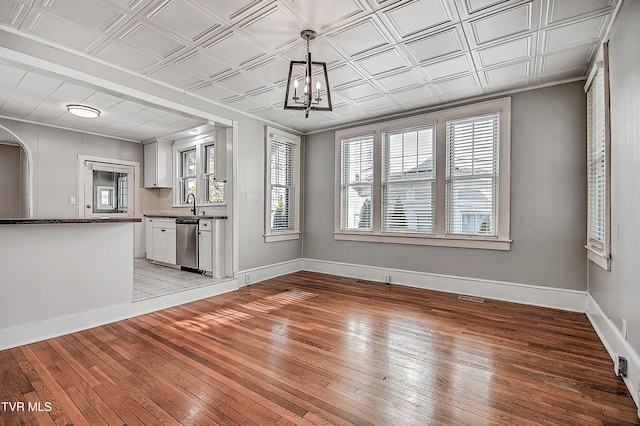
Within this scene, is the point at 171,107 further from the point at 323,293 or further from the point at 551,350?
the point at 551,350

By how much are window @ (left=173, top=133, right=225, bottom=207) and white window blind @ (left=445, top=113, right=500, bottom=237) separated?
12.1 feet

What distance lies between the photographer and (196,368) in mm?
2301

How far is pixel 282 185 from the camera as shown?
5660mm

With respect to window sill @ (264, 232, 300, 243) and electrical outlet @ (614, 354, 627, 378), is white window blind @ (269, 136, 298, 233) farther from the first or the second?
electrical outlet @ (614, 354, 627, 378)

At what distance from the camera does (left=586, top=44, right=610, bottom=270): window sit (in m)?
2.65

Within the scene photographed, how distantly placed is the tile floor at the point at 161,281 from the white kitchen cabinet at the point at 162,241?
201 millimetres

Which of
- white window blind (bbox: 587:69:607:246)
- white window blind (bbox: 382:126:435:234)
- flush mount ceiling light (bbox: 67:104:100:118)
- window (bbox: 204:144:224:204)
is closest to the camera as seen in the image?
white window blind (bbox: 587:69:607:246)

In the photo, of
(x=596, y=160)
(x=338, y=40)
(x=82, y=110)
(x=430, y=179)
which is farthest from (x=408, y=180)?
(x=82, y=110)

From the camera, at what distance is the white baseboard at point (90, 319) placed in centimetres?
267

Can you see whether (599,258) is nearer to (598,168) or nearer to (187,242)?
(598,168)

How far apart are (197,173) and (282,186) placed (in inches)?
71.7

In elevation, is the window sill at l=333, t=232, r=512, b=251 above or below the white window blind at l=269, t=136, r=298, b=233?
below

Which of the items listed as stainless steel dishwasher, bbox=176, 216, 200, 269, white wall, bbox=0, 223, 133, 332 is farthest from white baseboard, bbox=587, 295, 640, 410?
stainless steel dishwasher, bbox=176, 216, 200, 269

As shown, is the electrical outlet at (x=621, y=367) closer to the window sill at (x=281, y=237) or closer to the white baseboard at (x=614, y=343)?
the white baseboard at (x=614, y=343)
